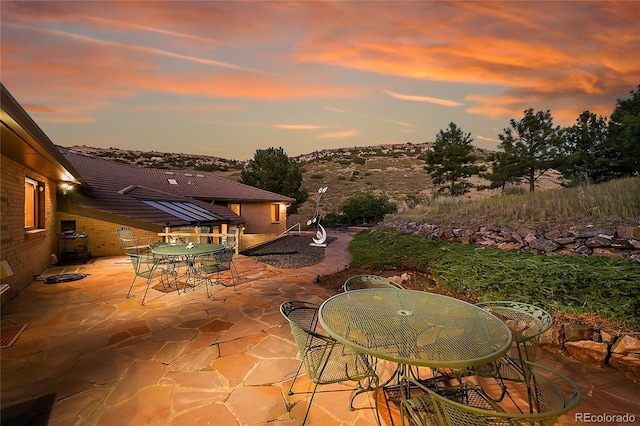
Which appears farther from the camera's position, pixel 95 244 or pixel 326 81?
pixel 326 81

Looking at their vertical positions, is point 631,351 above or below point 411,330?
below

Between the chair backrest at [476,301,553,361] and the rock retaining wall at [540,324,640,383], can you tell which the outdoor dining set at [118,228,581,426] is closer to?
the chair backrest at [476,301,553,361]

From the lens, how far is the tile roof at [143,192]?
28.5 feet

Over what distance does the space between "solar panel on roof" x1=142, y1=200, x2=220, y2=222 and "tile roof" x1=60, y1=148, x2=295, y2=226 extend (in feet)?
1.02

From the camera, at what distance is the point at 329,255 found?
10.4m

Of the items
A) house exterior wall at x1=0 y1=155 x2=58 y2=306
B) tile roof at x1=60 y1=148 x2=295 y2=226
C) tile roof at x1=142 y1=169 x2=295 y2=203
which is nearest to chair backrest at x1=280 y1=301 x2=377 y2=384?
house exterior wall at x1=0 y1=155 x2=58 y2=306

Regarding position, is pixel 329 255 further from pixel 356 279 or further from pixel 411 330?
pixel 411 330

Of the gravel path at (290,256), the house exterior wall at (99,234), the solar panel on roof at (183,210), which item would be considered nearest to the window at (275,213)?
the solar panel on roof at (183,210)

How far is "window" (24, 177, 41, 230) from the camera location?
646cm

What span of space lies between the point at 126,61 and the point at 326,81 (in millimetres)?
8023

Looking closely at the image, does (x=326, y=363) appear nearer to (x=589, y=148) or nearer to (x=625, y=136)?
(x=625, y=136)

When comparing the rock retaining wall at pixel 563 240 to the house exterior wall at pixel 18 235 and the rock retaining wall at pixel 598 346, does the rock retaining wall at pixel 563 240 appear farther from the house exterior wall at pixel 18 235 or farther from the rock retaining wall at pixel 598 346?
the house exterior wall at pixel 18 235

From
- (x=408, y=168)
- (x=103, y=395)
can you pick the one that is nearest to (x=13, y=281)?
(x=103, y=395)

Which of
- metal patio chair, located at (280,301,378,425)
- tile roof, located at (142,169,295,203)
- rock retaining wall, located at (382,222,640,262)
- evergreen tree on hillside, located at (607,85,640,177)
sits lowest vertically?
metal patio chair, located at (280,301,378,425)
